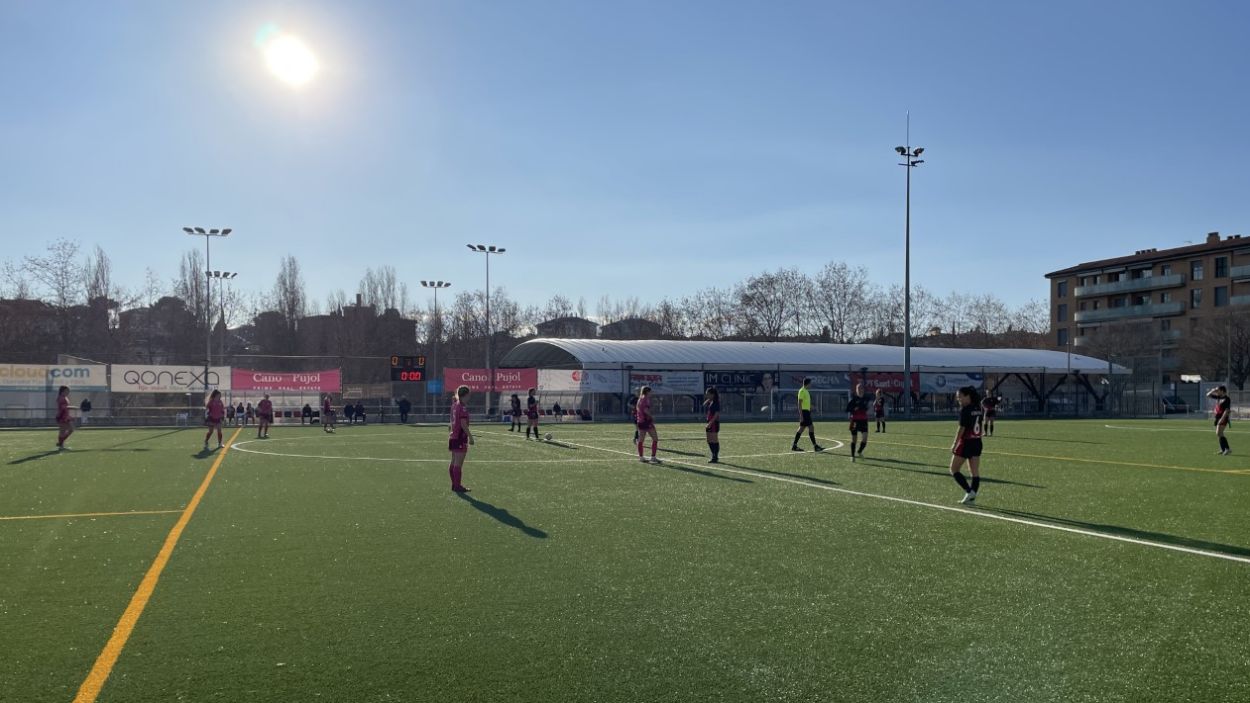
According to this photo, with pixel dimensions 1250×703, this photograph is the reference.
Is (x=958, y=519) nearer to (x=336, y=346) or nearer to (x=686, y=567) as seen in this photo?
(x=686, y=567)

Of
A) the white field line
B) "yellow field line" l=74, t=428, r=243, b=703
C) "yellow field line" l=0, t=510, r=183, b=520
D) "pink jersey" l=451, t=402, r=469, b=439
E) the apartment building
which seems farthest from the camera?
the apartment building

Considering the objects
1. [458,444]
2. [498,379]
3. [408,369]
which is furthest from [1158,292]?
[458,444]

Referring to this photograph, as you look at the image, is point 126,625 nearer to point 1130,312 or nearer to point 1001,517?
point 1001,517

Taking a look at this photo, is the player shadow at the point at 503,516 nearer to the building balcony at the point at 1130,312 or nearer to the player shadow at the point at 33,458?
the player shadow at the point at 33,458

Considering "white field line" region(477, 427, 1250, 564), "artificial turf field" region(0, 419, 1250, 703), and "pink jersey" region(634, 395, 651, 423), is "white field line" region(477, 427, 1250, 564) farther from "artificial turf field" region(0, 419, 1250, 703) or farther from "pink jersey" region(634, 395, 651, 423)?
"pink jersey" region(634, 395, 651, 423)

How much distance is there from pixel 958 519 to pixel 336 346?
82.2m

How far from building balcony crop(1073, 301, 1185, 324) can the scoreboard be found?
83.6m

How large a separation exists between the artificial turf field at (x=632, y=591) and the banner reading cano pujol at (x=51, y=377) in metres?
35.2

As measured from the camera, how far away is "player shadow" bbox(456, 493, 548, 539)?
1056 cm

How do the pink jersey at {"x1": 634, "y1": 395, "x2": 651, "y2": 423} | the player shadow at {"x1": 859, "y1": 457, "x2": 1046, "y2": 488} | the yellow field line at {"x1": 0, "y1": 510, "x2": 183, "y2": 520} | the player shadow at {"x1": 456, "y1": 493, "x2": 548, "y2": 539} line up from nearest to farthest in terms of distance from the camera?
the player shadow at {"x1": 456, "y1": 493, "x2": 548, "y2": 539} → the yellow field line at {"x1": 0, "y1": 510, "x2": 183, "y2": 520} → the player shadow at {"x1": 859, "y1": 457, "x2": 1046, "y2": 488} → the pink jersey at {"x1": 634, "y1": 395, "x2": 651, "y2": 423}

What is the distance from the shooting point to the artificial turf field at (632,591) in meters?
5.31

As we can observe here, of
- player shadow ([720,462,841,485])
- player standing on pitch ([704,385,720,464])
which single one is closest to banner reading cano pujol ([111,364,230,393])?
player standing on pitch ([704,385,720,464])

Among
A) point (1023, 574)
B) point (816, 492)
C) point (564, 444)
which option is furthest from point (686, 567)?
point (564, 444)

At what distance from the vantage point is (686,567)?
848 cm
